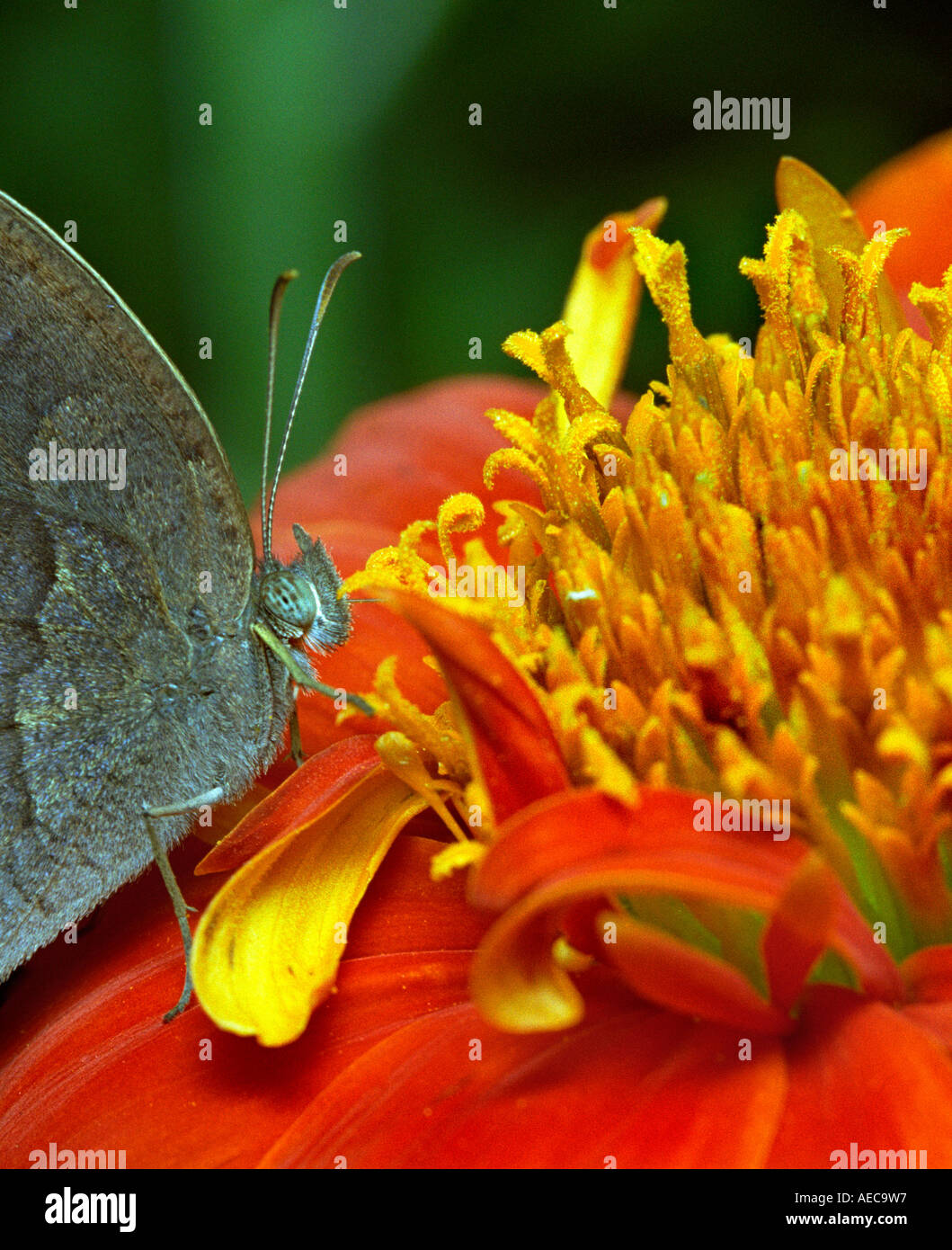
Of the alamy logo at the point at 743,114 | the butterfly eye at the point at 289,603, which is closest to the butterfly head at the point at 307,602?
the butterfly eye at the point at 289,603

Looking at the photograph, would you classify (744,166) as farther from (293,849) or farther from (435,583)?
(293,849)

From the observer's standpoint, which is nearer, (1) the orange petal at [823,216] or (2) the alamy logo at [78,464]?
(2) the alamy logo at [78,464]

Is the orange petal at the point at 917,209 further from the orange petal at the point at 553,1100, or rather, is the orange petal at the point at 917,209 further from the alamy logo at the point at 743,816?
the orange petal at the point at 553,1100

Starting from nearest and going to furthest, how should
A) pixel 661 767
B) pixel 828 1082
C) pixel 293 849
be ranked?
pixel 828 1082
pixel 661 767
pixel 293 849

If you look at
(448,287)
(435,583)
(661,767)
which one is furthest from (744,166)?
(661,767)

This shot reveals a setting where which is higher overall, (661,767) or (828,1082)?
(661,767)

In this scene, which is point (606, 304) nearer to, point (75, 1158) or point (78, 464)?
point (78, 464)

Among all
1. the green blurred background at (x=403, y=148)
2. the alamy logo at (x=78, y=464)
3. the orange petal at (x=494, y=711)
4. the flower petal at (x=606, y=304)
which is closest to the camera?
the orange petal at (x=494, y=711)
